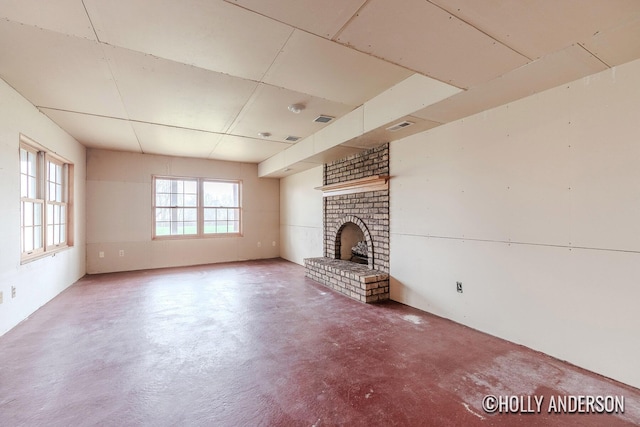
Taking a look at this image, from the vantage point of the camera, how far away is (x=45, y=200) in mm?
4008

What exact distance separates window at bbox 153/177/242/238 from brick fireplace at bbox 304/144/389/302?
301 centimetres

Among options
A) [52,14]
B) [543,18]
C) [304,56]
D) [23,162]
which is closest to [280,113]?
[304,56]

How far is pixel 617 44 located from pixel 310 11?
2066 mm

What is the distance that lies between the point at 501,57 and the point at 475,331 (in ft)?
8.54

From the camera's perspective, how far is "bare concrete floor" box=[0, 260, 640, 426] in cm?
175

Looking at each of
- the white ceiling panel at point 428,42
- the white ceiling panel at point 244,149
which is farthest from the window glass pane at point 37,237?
the white ceiling panel at point 428,42

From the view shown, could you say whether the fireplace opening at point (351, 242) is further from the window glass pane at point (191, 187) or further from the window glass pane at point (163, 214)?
the window glass pane at point (163, 214)

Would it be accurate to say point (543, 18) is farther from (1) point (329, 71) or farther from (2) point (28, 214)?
(2) point (28, 214)

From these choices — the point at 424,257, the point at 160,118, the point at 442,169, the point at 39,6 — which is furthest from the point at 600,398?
the point at 160,118

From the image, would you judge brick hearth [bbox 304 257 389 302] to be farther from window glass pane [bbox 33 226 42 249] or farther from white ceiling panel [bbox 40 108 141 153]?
window glass pane [bbox 33 226 42 249]

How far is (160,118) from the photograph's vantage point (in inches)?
157

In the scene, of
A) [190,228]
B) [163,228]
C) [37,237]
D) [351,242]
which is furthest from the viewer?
[190,228]

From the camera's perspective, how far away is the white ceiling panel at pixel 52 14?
174 cm

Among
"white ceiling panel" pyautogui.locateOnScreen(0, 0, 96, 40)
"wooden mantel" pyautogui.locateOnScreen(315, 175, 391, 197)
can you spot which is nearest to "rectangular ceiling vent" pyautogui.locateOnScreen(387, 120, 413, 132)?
"wooden mantel" pyautogui.locateOnScreen(315, 175, 391, 197)
